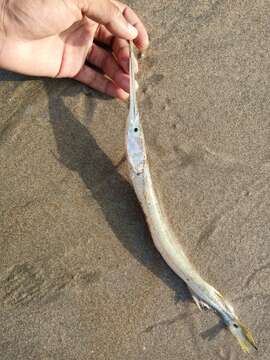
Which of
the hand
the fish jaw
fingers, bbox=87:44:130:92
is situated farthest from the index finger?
the fish jaw

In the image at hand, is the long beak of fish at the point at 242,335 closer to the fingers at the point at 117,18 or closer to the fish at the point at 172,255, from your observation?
the fish at the point at 172,255

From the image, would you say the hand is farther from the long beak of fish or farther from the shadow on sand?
the long beak of fish

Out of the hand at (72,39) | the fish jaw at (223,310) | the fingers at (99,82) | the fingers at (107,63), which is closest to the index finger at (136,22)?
the hand at (72,39)

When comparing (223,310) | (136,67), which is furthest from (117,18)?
(223,310)

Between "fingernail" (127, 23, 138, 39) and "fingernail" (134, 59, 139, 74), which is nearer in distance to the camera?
"fingernail" (127, 23, 138, 39)

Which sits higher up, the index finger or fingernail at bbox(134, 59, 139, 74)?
the index finger

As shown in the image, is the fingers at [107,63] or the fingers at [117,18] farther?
the fingers at [107,63]

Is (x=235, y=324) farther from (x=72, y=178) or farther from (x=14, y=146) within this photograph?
(x=14, y=146)
